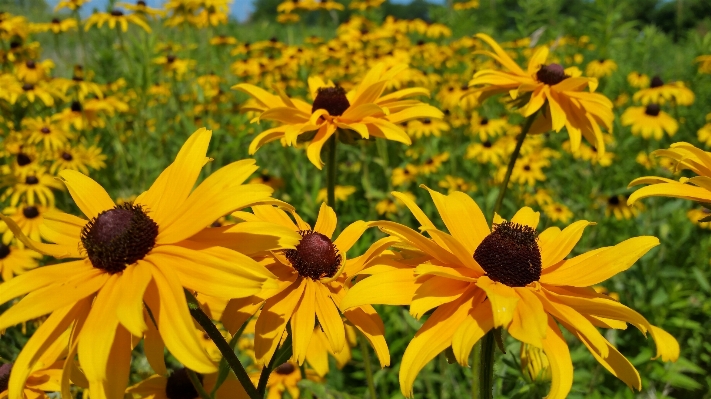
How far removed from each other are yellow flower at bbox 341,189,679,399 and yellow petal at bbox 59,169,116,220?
0.56 meters

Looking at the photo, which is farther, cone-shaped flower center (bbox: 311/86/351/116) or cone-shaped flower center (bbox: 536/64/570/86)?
cone-shaped flower center (bbox: 536/64/570/86)

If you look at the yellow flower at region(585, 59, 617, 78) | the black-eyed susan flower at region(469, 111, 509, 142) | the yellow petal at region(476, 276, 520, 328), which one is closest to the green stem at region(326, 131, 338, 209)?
the yellow petal at region(476, 276, 520, 328)

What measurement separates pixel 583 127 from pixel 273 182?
249 cm

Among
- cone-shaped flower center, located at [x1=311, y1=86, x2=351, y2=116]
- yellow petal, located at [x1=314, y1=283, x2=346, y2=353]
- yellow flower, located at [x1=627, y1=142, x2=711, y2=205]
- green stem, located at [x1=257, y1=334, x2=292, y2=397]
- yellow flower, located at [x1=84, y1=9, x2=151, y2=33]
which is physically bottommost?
green stem, located at [x1=257, y1=334, x2=292, y2=397]

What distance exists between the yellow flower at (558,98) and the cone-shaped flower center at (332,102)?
46 centimetres

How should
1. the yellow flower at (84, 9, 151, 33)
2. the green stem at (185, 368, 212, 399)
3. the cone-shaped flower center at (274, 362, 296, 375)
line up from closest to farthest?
the green stem at (185, 368, 212, 399) → the cone-shaped flower center at (274, 362, 296, 375) → the yellow flower at (84, 9, 151, 33)

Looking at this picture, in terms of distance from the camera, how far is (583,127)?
194 cm

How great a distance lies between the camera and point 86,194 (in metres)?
1.11

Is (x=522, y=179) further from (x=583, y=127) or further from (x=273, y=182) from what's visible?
(x=583, y=127)

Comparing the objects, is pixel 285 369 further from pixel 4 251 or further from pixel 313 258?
pixel 4 251

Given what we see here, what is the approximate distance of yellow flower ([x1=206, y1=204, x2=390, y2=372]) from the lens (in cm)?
105

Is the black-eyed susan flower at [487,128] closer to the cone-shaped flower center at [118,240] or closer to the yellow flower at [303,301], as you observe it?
the yellow flower at [303,301]

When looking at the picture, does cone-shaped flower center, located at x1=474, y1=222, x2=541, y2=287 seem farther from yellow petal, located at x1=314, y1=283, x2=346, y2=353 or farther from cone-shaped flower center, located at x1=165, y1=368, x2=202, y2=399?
cone-shaped flower center, located at x1=165, y1=368, x2=202, y2=399

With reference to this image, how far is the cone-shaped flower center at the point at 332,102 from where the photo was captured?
1.83m
